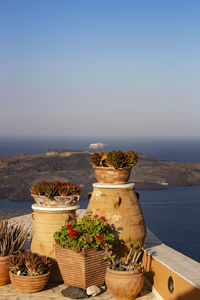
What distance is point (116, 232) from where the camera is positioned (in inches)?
324

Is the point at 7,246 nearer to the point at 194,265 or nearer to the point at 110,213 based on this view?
the point at 110,213

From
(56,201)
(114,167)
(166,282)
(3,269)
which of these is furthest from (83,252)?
(114,167)

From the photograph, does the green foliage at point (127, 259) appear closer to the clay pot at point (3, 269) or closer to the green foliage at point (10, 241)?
the green foliage at point (10, 241)

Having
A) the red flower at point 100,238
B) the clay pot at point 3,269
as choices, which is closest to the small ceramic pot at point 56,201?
the red flower at point 100,238

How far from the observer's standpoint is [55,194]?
846cm

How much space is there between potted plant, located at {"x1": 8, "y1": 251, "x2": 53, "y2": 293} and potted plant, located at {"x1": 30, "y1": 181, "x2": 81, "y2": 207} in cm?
110

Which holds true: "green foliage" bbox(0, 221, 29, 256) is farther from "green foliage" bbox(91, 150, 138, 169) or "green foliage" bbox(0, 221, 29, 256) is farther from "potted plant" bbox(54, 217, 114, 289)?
"green foliage" bbox(91, 150, 138, 169)

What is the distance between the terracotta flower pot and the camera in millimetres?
7613

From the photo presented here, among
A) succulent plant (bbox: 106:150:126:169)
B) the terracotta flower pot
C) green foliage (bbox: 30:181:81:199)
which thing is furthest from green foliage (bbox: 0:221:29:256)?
succulent plant (bbox: 106:150:126:169)

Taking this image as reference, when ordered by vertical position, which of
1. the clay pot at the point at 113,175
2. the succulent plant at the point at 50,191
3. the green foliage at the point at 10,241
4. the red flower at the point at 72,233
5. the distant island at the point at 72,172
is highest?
the clay pot at the point at 113,175

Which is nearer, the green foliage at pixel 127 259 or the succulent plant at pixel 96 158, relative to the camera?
the green foliage at pixel 127 259

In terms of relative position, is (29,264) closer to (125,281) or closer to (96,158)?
(125,281)

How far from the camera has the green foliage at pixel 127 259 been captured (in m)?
7.50

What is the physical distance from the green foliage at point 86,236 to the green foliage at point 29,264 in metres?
0.48
